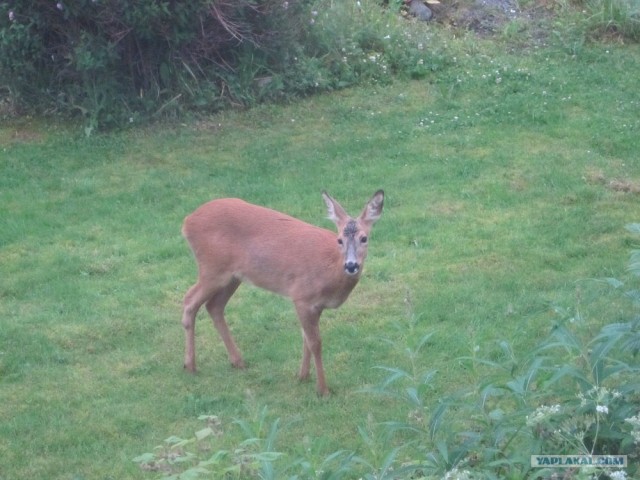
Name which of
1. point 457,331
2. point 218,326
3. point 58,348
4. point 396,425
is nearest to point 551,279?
point 457,331

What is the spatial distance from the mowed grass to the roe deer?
0.37m

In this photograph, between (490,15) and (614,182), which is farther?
(490,15)

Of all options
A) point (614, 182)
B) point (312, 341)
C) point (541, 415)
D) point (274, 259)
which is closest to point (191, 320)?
point (274, 259)

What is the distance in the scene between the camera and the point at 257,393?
25.0 feet

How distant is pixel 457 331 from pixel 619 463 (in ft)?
13.5

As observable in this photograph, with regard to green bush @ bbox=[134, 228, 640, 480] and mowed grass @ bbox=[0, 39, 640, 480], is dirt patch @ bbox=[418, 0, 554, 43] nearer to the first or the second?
mowed grass @ bbox=[0, 39, 640, 480]

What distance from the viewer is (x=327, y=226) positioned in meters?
10.6

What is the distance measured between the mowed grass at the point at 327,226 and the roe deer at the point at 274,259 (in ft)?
1.22

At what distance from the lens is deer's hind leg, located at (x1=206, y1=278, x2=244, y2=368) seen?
8086 mm

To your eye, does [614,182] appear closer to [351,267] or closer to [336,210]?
[336,210]

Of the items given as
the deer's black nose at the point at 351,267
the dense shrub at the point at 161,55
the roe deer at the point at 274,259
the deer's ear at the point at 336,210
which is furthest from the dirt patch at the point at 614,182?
the deer's black nose at the point at 351,267

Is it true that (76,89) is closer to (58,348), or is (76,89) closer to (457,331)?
(58,348)

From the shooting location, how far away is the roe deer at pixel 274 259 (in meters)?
7.61

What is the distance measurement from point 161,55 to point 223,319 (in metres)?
5.67
